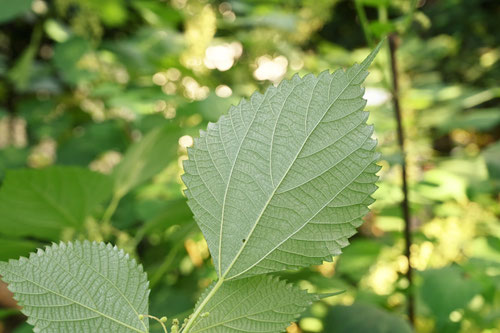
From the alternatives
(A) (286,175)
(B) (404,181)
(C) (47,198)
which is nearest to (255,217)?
(A) (286,175)

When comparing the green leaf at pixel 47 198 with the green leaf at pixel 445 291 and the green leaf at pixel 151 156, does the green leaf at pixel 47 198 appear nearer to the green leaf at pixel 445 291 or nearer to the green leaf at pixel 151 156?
the green leaf at pixel 151 156

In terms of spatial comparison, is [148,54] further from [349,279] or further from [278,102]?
[278,102]

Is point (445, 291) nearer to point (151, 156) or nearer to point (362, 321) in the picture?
point (362, 321)

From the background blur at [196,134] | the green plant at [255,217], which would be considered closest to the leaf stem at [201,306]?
the green plant at [255,217]

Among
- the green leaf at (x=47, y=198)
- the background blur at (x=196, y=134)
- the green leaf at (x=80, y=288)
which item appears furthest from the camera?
the background blur at (x=196, y=134)

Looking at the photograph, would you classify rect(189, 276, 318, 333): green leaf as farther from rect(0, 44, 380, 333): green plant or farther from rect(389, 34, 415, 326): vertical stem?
rect(389, 34, 415, 326): vertical stem

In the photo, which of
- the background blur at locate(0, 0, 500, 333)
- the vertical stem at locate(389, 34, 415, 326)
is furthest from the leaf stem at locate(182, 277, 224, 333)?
the vertical stem at locate(389, 34, 415, 326)
